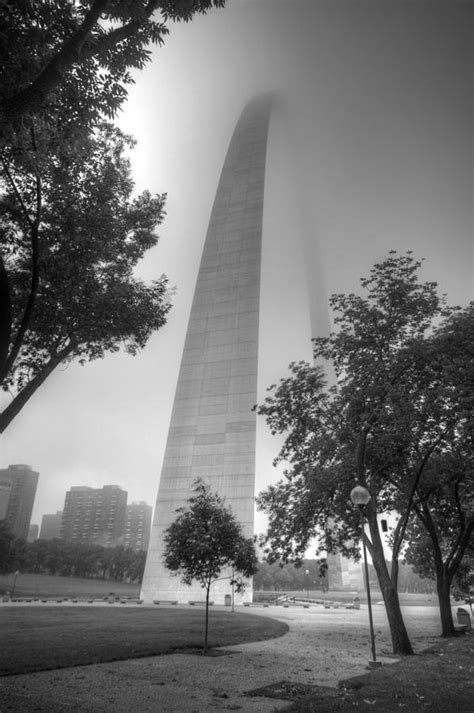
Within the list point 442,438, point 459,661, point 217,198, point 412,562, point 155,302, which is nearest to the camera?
point 459,661

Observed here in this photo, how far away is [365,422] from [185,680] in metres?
11.1

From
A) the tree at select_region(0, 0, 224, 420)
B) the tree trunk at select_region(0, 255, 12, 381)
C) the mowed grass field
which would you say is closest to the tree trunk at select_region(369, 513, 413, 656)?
the tree at select_region(0, 0, 224, 420)

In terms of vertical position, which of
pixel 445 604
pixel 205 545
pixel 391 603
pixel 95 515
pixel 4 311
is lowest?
pixel 445 604

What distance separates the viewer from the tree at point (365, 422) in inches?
711

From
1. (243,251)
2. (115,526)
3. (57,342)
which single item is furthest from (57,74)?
(115,526)

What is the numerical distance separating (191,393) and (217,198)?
3955 centimetres

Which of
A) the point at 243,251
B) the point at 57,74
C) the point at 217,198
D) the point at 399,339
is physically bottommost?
the point at 57,74

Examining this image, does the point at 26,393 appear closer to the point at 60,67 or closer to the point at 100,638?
the point at 60,67

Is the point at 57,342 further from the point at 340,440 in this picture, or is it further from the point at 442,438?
the point at 442,438

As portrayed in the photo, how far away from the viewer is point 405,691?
30.7ft

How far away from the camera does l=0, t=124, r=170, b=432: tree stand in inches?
479

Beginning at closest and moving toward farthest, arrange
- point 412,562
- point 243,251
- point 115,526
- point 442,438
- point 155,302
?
→ 1. point 155,302
2. point 442,438
3. point 412,562
4. point 243,251
5. point 115,526

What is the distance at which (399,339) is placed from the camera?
20.3 m

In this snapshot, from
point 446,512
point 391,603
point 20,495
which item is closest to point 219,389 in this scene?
point 446,512
